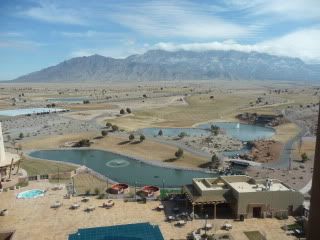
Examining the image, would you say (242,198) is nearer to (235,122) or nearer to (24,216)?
(24,216)

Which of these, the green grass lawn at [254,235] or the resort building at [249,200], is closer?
the green grass lawn at [254,235]

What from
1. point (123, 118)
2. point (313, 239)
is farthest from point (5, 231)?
point (123, 118)

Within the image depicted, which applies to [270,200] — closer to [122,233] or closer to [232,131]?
[122,233]

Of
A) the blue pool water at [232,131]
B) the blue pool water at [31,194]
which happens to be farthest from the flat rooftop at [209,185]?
the blue pool water at [232,131]

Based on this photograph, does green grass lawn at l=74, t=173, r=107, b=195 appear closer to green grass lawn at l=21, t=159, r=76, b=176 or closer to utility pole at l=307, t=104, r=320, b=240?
green grass lawn at l=21, t=159, r=76, b=176

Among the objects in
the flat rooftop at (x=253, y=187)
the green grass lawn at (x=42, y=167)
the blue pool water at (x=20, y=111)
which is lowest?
the green grass lawn at (x=42, y=167)

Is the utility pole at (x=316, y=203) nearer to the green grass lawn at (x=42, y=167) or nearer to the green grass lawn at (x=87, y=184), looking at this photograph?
the green grass lawn at (x=87, y=184)

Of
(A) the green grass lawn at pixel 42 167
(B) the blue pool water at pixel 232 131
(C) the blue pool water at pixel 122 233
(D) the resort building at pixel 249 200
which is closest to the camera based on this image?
(C) the blue pool water at pixel 122 233

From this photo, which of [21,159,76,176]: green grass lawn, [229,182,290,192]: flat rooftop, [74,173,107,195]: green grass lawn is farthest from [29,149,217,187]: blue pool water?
[229,182,290,192]: flat rooftop

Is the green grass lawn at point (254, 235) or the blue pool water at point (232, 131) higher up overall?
the green grass lawn at point (254, 235)
